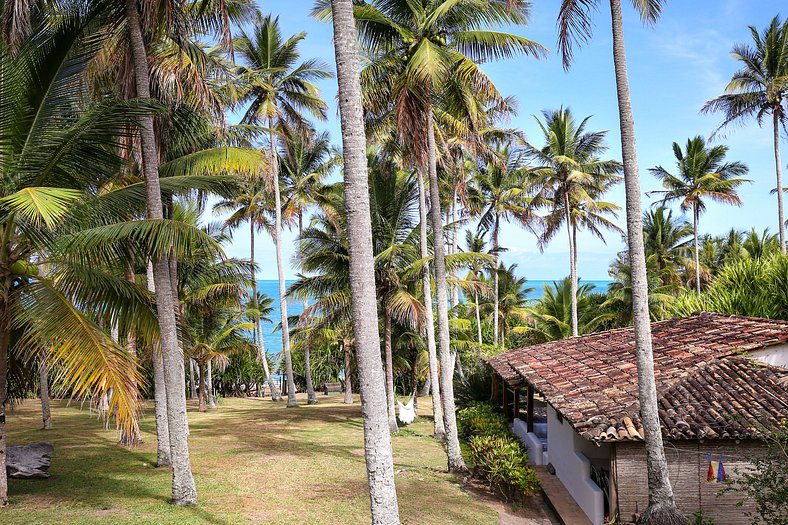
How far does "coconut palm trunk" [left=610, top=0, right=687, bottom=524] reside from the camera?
854cm

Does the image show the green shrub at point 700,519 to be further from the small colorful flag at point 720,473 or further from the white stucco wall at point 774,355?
the white stucco wall at point 774,355

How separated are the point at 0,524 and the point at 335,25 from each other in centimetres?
820

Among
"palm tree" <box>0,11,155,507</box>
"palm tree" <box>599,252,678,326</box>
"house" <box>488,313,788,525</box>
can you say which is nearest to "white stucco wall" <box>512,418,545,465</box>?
"house" <box>488,313,788,525</box>

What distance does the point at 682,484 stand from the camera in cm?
945

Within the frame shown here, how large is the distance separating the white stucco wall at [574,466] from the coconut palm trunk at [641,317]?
1.88m

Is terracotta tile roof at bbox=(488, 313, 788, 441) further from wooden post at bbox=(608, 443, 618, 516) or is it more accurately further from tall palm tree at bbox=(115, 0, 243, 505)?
tall palm tree at bbox=(115, 0, 243, 505)

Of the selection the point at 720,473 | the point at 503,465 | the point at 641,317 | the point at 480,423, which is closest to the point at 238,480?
the point at 503,465

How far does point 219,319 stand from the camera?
26.0 metres

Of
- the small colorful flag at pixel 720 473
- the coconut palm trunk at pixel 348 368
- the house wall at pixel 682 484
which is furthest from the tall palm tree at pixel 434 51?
the coconut palm trunk at pixel 348 368

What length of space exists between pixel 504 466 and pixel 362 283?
7.99 m

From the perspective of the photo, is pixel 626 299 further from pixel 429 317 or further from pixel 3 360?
pixel 3 360

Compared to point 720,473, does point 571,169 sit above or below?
above

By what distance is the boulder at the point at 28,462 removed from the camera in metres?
10.9

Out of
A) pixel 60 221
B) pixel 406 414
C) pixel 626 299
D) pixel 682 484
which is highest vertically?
pixel 60 221
